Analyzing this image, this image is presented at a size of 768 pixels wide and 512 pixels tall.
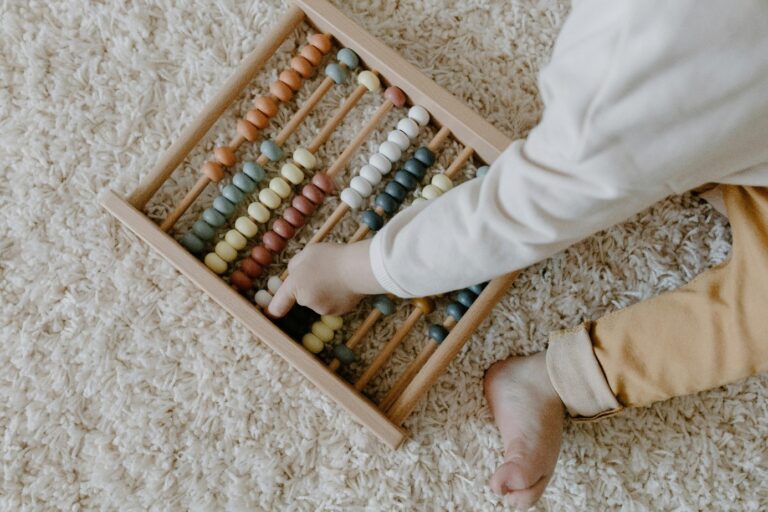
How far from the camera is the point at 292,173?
2.06 ft

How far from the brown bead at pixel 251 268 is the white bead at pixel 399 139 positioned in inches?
6.9

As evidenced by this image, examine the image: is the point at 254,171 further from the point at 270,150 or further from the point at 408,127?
the point at 408,127

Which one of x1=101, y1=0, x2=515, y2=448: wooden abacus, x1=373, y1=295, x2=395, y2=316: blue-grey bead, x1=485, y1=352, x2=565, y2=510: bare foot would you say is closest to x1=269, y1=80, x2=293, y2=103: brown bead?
x1=101, y1=0, x2=515, y2=448: wooden abacus

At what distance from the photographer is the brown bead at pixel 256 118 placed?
636 millimetres

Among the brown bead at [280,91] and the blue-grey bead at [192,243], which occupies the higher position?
the brown bead at [280,91]

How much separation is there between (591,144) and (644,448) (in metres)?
0.40

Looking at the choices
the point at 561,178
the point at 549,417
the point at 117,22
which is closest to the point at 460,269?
the point at 561,178

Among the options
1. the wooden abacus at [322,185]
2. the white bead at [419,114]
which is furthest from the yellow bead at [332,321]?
the white bead at [419,114]

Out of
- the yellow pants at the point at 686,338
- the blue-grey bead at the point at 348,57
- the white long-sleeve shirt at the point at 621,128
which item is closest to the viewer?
the white long-sleeve shirt at the point at 621,128

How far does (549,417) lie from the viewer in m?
0.63

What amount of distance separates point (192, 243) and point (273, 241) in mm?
74

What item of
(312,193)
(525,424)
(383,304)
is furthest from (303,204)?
→ (525,424)

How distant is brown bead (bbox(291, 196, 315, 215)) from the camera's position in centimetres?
63

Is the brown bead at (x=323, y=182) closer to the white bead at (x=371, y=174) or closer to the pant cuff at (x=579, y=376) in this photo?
the white bead at (x=371, y=174)
